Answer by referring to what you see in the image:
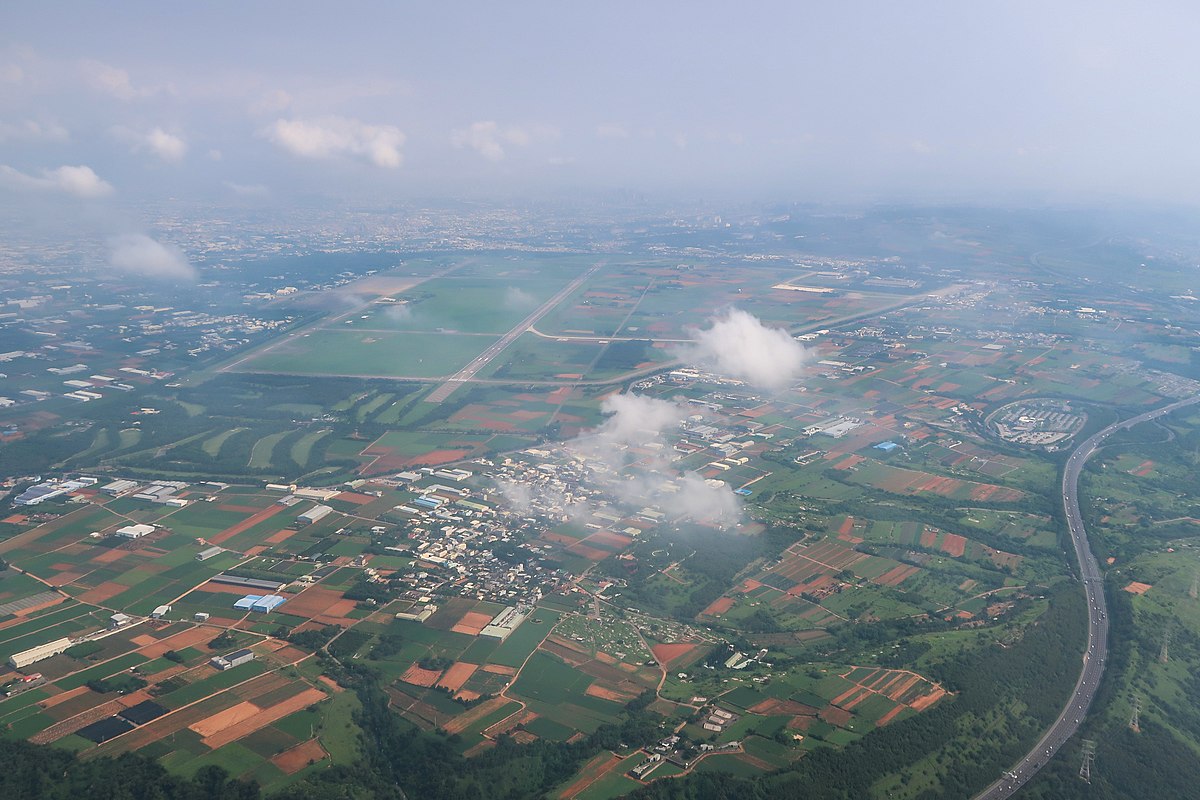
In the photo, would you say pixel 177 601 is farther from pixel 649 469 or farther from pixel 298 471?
pixel 649 469

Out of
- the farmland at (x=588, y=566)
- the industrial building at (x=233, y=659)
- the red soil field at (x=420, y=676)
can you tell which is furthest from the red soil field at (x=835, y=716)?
the industrial building at (x=233, y=659)

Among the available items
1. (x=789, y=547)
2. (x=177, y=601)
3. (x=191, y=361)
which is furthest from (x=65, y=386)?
(x=789, y=547)

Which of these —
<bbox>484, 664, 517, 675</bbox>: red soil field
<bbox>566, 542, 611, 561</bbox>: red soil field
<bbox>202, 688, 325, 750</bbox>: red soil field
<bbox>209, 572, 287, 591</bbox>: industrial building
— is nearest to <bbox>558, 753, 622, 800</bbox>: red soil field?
<bbox>484, 664, 517, 675</bbox>: red soil field

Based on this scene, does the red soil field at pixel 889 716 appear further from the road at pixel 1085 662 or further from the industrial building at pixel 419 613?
the industrial building at pixel 419 613

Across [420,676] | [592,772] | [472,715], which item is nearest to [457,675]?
[420,676]

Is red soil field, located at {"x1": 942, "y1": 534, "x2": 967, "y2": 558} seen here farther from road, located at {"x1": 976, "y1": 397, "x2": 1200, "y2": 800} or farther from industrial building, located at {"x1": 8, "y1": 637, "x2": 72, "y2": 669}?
industrial building, located at {"x1": 8, "y1": 637, "x2": 72, "y2": 669}
